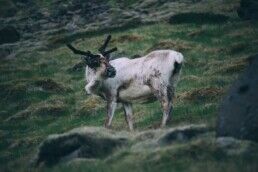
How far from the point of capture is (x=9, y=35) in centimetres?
6519

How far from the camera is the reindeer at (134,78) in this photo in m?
20.5

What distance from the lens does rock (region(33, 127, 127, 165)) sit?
52.4 feet

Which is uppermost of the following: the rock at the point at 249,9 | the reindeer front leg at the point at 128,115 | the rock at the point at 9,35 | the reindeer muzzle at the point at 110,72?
the reindeer muzzle at the point at 110,72

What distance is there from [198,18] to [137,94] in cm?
3583

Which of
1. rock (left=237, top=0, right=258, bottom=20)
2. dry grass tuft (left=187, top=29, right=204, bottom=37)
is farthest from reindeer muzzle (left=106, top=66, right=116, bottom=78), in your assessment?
rock (left=237, top=0, right=258, bottom=20)

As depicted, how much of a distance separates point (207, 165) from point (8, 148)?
13.4 metres

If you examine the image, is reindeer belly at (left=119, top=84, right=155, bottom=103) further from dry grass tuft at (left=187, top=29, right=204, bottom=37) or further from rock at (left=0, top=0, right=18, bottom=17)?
rock at (left=0, top=0, right=18, bottom=17)

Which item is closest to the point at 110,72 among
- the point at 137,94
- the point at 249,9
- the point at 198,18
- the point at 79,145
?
the point at 137,94

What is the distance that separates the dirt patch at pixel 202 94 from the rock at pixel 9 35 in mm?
40430

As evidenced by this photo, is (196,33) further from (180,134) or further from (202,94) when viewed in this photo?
(180,134)

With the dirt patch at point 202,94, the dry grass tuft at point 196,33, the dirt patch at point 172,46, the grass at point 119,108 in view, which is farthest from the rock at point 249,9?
the dirt patch at point 202,94

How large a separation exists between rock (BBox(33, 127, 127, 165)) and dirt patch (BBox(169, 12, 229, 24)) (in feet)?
127

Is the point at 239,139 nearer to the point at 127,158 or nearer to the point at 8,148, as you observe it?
the point at 127,158

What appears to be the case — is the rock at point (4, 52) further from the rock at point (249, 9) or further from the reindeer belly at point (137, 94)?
the reindeer belly at point (137, 94)
